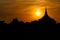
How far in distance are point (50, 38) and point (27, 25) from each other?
55.6 inches

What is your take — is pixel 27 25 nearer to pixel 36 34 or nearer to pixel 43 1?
pixel 36 34

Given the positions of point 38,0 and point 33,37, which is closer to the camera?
Answer: point 33,37

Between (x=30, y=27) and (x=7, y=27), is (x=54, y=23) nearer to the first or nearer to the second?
(x=30, y=27)

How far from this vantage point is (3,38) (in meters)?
12.0

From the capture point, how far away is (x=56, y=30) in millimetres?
12172

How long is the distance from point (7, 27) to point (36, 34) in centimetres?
161

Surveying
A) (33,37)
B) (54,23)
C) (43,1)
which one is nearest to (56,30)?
(54,23)

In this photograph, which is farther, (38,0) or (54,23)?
(38,0)

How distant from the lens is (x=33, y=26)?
12211 millimetres

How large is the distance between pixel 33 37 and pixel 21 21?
1.17m

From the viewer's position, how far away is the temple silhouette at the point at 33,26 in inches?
476

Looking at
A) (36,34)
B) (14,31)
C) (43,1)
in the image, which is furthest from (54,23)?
(43,1)

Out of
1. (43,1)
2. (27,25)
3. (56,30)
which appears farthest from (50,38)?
(43,1)

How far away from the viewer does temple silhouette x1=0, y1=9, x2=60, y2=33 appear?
12.1 meters
